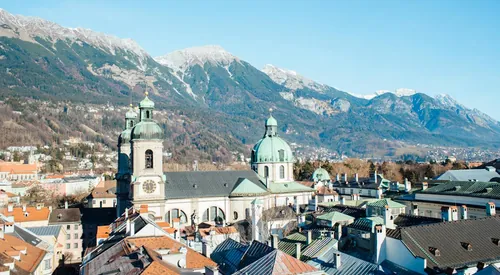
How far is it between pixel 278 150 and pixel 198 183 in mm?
15586

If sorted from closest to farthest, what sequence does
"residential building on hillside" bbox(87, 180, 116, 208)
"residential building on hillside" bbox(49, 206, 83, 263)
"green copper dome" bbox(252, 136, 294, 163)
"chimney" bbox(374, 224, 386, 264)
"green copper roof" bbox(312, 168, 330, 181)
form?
"chimney" bbox(374, 224, 386, 264), "residential building on hillside" bbox(49, 206, 83, 263), "green copper dome" bbox(252, 136, 294, 163), "residential building on hillside" bbox(87, 180, 116, 208), "green copper roof" bbox(312, 168, 330, 181)

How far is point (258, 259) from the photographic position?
84.3ft

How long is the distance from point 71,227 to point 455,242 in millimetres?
51947

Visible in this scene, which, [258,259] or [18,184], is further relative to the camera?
[18,184]

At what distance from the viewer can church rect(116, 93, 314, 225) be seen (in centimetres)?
5800

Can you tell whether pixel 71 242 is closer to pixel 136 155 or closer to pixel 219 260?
pixel 136 155

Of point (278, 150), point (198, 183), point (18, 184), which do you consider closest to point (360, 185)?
point (278, 150)

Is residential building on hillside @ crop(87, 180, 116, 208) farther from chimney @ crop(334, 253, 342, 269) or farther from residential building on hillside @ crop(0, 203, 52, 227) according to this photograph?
chimney @ crop(334, 253, 342, 269)

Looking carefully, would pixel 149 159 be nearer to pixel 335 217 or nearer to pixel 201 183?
pixel 201 183

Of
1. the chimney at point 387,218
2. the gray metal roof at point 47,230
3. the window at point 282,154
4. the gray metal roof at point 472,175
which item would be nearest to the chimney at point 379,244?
the chimney at point 387,218

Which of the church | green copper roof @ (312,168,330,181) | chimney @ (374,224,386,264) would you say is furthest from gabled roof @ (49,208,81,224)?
green copper roof @ (312,168,330,181)

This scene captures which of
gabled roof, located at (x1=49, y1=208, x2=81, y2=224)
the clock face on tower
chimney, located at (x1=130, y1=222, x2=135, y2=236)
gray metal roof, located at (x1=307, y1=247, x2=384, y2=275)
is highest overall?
the clock face on tower

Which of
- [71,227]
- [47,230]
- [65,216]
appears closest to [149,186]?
[47,230]

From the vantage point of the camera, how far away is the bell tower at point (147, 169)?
2264 inches
